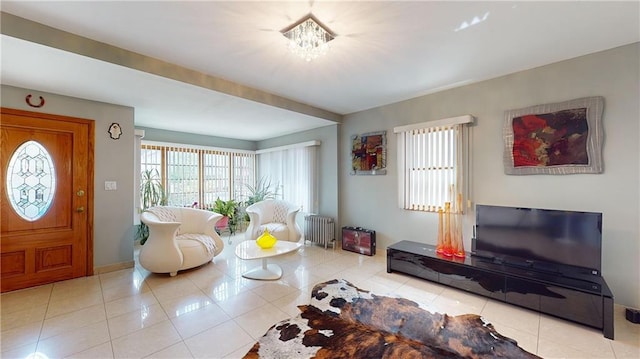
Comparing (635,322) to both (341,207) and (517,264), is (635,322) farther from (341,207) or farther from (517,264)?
(341,207)

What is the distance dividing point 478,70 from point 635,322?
286 cm

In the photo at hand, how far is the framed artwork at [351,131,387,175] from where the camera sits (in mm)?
4406

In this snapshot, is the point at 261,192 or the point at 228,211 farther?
the point at 261,192

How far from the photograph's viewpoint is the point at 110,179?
3.67 meters

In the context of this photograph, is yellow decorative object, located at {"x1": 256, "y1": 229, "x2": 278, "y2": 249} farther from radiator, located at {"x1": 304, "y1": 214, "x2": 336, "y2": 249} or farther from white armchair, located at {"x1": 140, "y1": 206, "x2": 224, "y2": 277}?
radiator, located at {"x1": 304, "y1": 214, "x2": 336, "y2": 249}

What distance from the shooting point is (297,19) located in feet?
6.88

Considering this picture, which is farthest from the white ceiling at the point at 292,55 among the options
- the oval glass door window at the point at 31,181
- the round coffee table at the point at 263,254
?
the round coffee table at the point at 263,254

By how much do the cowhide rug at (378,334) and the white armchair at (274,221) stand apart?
6.85 feet

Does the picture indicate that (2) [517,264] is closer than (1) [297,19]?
No

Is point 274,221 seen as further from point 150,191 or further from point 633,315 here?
point 633,315

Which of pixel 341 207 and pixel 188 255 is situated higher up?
pixel 341 207

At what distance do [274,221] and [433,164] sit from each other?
3155mm

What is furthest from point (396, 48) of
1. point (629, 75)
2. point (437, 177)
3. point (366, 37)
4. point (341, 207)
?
point (341, 207)

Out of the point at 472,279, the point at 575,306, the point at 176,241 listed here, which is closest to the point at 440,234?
the point at 472,279
